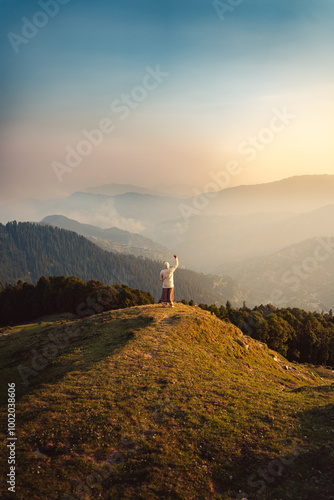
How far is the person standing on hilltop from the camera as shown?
109 ft

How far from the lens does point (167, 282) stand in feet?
114

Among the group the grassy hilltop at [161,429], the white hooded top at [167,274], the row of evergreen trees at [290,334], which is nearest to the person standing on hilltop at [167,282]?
the white hooded top at [167,274]

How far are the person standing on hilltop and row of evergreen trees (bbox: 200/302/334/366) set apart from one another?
37.8 metres

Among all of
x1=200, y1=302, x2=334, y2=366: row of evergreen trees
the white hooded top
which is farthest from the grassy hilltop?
x1=200, y1=302, x2=334, y2=366: row of evergreen trees

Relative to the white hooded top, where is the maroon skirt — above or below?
below

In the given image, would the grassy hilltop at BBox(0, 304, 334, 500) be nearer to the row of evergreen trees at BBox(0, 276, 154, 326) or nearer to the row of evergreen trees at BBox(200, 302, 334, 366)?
the row of evergreen trees at BBox(200, 302, 334, 366)

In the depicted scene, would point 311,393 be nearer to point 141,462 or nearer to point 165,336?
point 165,336

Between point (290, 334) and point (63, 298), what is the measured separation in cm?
6858

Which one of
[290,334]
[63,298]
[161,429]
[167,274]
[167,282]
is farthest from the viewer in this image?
[63,298]

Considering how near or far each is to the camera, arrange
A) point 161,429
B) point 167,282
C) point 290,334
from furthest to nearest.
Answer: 1. point 290,334
2. point 167,282
3. point 161,429

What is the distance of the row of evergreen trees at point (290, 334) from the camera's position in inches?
2729

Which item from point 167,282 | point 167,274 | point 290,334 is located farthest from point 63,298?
point 290,334

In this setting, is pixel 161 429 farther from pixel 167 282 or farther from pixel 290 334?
pixel 290 334

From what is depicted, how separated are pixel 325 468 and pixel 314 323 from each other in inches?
3115
